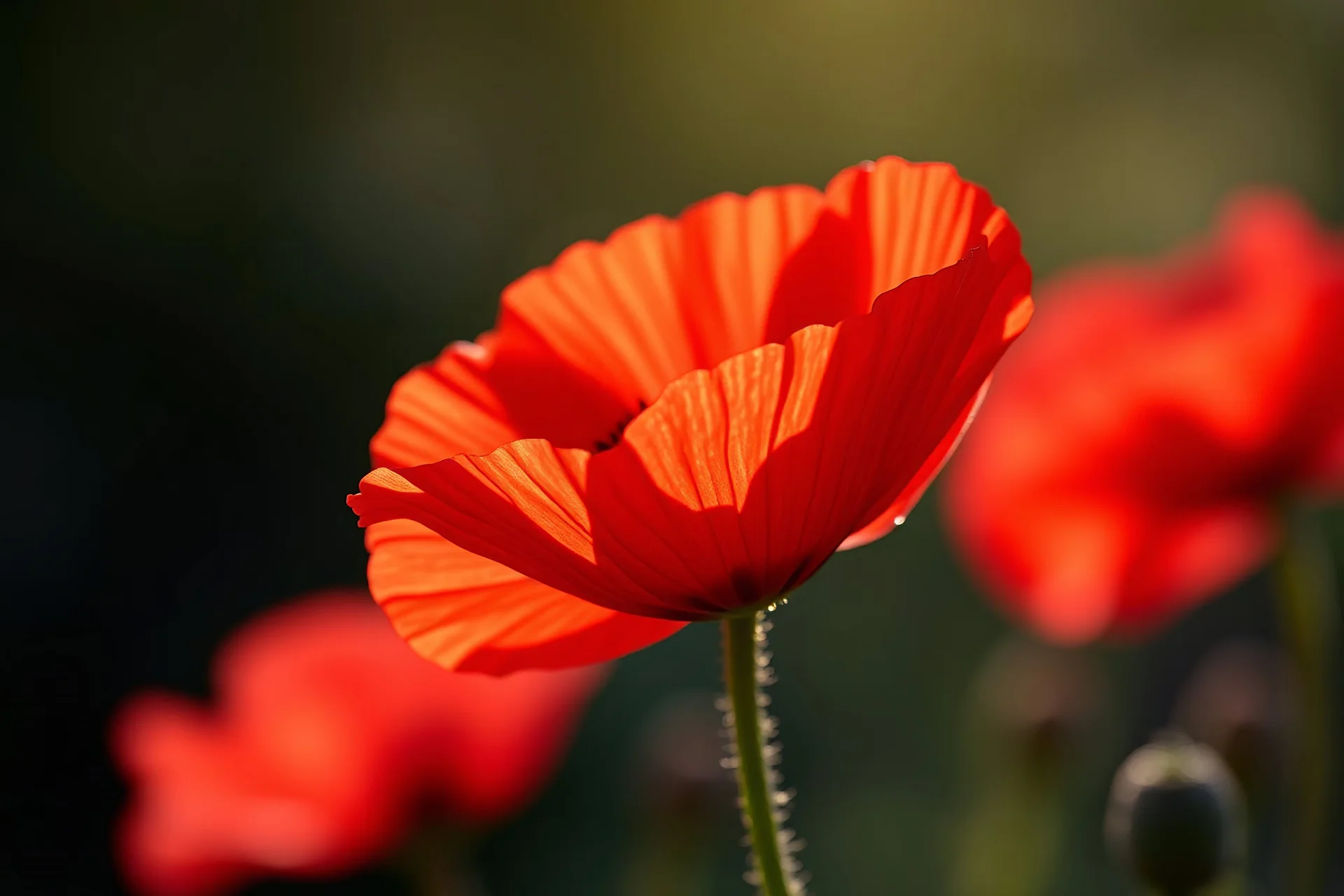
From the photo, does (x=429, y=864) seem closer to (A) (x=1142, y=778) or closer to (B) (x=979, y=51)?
(A) (x=1142, y=778)

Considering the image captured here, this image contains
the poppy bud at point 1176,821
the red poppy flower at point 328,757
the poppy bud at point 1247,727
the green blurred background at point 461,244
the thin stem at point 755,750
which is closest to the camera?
the thin stem at point 755,750

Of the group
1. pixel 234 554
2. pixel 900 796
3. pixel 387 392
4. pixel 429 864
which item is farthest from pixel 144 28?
pixel 429 864

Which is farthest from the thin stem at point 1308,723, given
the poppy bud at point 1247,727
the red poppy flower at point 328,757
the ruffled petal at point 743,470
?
the red poppy flower at point 328,757

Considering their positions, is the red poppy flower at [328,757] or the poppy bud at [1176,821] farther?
the red poppy flower at [328,757]

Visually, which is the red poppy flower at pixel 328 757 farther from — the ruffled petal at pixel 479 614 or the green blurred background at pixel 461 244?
the green blurred background at pixel 461 244

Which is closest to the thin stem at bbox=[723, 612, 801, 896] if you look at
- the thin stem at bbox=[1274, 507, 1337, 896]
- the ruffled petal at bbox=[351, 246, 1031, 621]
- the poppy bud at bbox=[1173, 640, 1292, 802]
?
the ruffled petal at bbox=[351, 246, 1031, 621]

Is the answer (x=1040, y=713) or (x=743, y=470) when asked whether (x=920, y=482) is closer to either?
(x=743, y=470)
